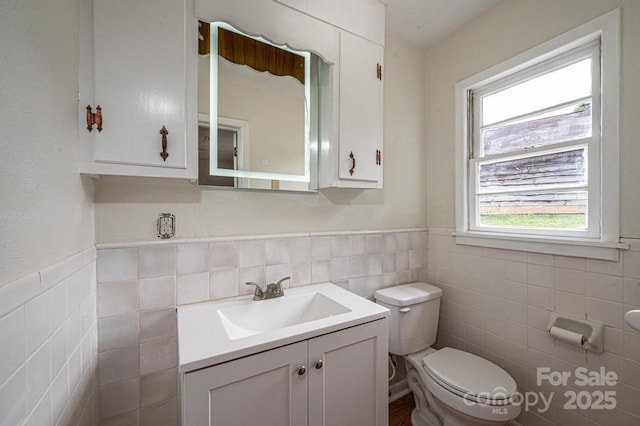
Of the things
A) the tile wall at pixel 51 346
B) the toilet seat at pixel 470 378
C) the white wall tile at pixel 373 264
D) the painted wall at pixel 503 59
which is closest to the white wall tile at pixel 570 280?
the painted wall at pixel 503 59

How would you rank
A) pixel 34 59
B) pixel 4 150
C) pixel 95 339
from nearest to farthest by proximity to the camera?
pixel 4 150 < pixel 34 59 < pixel 95 339

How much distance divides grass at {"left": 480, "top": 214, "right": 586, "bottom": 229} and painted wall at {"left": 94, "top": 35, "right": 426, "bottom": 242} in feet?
1.52

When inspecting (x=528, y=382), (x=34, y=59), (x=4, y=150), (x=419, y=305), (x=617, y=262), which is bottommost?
(x=528, y=382)

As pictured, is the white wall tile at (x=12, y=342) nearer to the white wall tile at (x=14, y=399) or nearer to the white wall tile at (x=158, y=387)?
the white wall tile at (x=14, y=399)

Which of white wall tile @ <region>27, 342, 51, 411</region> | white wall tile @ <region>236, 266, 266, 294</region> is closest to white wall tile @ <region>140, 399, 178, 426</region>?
white wall tile @ <region>236, 266, 266, 294</region>

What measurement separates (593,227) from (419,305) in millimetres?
926

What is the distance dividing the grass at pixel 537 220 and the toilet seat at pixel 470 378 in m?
0.80

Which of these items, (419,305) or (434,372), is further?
(419,305)

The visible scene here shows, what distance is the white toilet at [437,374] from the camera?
1.15 m

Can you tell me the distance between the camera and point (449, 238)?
1.85m

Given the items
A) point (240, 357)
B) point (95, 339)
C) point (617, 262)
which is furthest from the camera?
point (617, 262)

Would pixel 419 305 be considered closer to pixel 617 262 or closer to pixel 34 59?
pixel 617 262

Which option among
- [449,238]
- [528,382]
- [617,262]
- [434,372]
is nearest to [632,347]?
[617,262]

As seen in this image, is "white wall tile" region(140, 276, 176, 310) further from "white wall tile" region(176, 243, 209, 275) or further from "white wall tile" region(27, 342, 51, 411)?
"white wall tile" region(27, 342, 51, 411)
